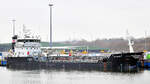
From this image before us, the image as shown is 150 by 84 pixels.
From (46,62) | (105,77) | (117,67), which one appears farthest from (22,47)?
(105,77)

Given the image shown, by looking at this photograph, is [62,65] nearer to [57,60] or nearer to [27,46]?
[57,60]

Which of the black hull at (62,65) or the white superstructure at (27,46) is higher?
the white superstructure at (27,46)

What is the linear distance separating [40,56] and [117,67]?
57.2ft

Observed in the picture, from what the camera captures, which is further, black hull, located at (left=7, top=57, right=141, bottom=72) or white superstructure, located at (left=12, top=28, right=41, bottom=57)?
white superstructure, located at (left=12, top=28, right=41, bottom=57)

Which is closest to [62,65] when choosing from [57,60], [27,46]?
[57,60]

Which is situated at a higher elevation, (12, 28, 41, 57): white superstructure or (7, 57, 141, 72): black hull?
(12, 28, 41, 57): white superstructure

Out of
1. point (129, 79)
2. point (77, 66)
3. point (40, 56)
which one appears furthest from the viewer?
point (40, 56)

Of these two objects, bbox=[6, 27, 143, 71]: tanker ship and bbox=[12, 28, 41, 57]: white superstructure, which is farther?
bbox=[12, 28, 41, 57]: white superstructure

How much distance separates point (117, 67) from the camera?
64.6m

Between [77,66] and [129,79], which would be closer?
[129,79]

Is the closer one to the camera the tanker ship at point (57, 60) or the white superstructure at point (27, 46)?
the tanker ship at point (57, 60)

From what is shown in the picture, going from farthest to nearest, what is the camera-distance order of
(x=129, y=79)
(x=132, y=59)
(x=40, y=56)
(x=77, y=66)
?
(x=40, y=56) < (x=77, y=66) < (x=132, y=59) < (x=129, y=79)

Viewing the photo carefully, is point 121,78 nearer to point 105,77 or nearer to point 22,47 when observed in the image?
point 105,77

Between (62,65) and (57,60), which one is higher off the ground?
(57,60)
